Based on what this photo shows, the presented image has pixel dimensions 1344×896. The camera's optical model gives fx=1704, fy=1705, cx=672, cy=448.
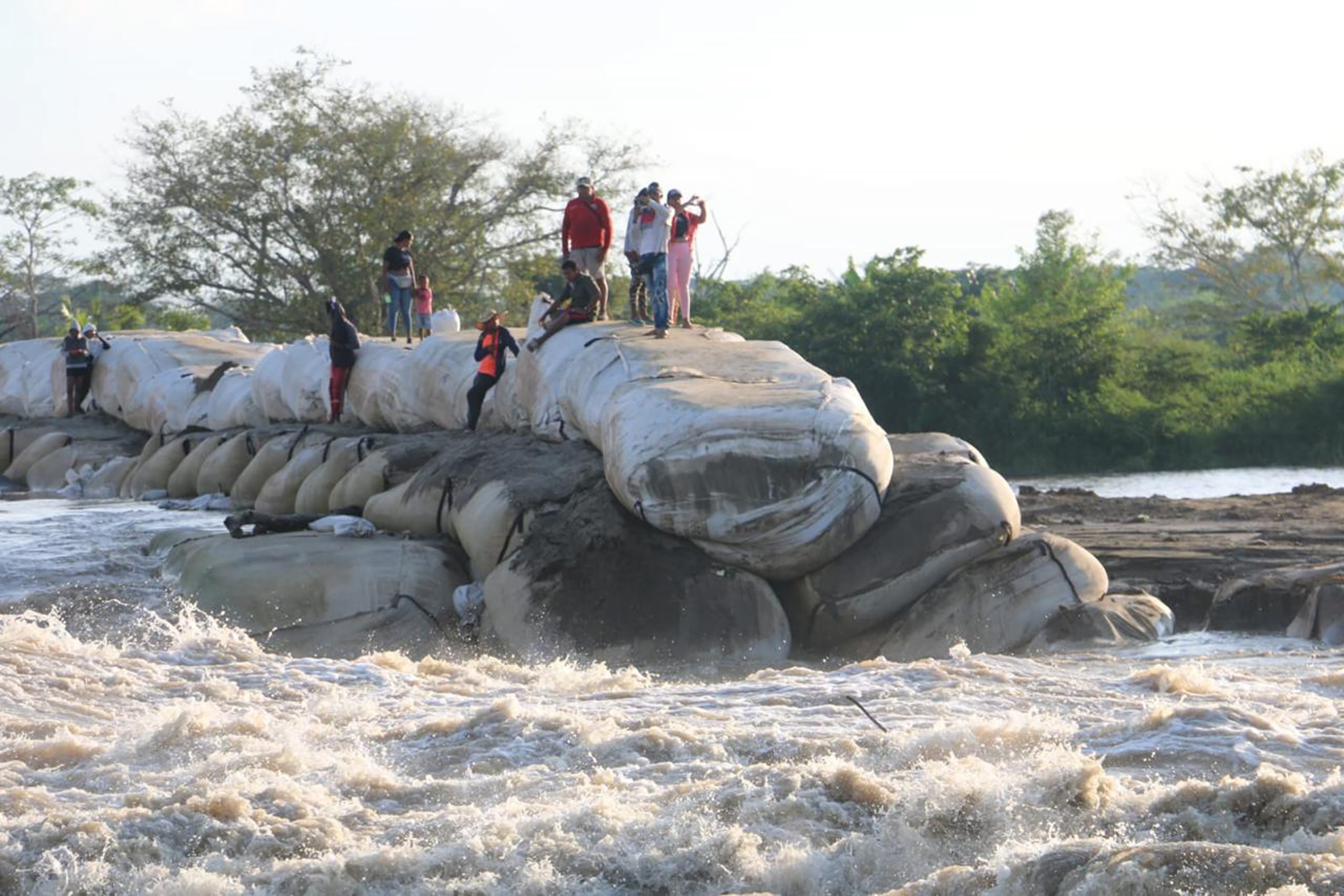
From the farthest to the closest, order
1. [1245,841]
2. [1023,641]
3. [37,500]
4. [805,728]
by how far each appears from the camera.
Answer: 1. [37,500]
2. [1023,641]
3. [805,728]
4. [1245,841]

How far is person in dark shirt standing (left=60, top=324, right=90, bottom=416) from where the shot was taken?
23625 millimetres

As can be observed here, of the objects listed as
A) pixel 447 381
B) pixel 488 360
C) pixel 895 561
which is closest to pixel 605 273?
pixel 488 360

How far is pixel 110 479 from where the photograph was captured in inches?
779

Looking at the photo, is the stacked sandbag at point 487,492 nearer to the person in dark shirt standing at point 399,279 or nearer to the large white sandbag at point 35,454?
the person in dark shirt standing at point 399,279

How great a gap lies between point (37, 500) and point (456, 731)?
1373 centimetres

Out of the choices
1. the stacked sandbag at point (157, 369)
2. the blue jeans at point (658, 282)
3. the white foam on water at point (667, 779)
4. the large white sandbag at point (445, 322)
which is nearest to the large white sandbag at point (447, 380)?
the large white sandbag at point (445, 322)

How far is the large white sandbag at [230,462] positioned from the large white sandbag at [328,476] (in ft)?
8.71

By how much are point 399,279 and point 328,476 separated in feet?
11.0

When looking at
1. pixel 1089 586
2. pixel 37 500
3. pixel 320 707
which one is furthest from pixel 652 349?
pixel 37 500

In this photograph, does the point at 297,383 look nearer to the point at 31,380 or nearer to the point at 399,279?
the point at 399,279

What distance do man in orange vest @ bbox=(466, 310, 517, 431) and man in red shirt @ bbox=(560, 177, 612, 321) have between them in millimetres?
840

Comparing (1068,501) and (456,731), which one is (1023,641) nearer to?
(456,731)

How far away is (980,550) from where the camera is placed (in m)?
10.0

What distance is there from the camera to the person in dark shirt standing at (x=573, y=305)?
523 inches
